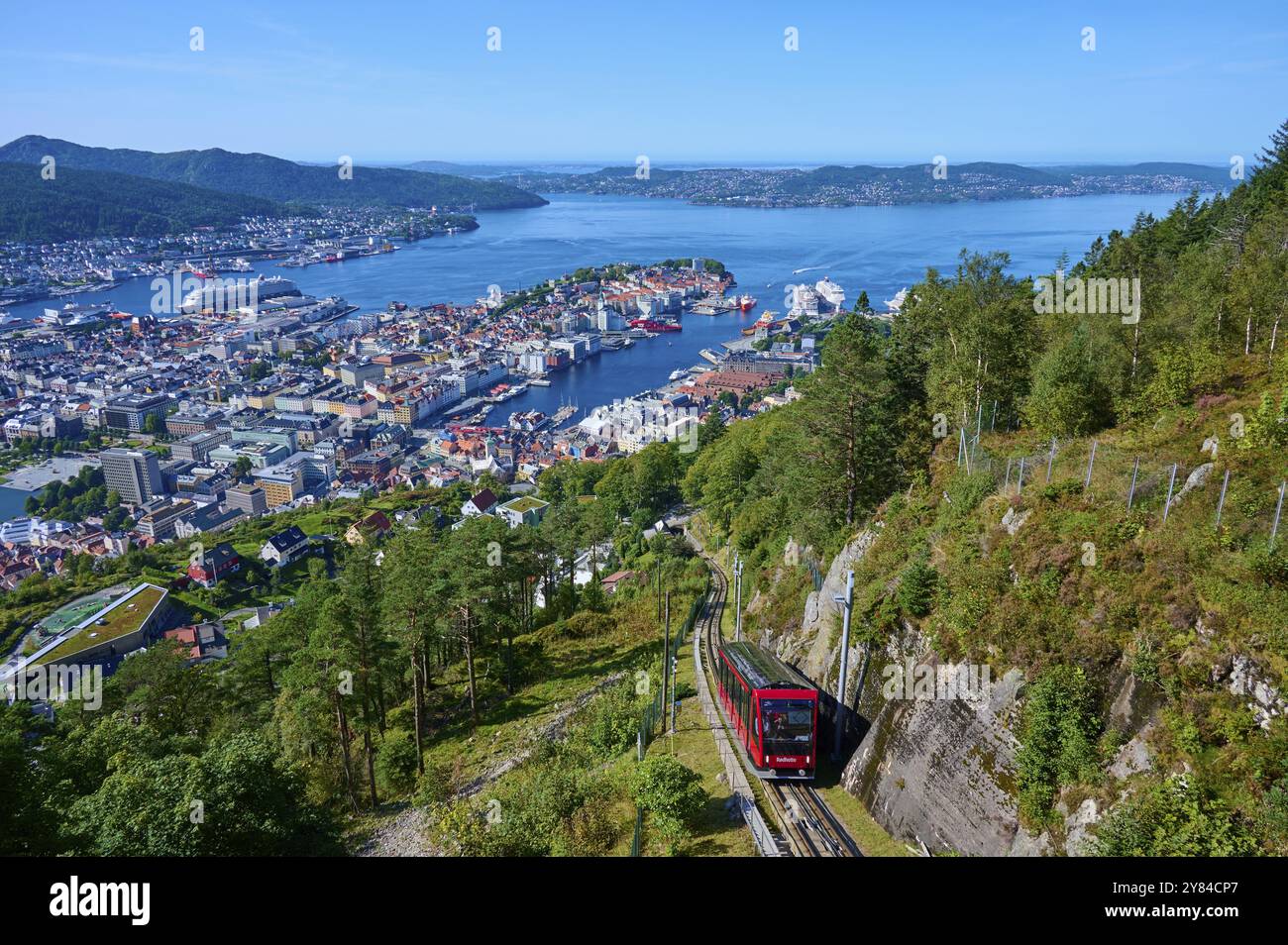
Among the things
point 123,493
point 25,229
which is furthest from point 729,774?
point 25,229

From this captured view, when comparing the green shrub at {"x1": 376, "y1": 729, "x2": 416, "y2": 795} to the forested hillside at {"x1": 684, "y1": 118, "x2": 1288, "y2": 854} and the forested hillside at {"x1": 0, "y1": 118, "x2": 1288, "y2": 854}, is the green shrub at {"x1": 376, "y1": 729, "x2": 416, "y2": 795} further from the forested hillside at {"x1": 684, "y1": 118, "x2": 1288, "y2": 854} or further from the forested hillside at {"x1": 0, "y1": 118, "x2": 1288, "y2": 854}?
the forested hillside at {"x1": 684, "y1": 118, "x2": 1288, "y2": 854}

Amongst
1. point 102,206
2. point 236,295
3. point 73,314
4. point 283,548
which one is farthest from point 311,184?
point 283,548

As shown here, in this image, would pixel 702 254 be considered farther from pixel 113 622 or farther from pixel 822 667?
pixel 822 667

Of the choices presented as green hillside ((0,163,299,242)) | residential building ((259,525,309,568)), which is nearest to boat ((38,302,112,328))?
green hillside ((0,163,299,242))

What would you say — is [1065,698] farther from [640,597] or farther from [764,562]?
[640,597]

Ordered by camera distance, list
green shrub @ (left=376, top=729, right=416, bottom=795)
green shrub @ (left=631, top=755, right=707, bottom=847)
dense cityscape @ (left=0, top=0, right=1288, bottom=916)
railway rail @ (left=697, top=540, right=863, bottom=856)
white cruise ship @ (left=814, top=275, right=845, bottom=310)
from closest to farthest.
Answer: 1. dense cityscape @ (left=0, top=0, right=1288, bottom=916)
2. railway rail @ (left=697, top=540, right=863, bottom=856)
3. green shrub @ (left=631, top=755, right=707, bottom=847)
4. green shrub @ (left=376, top=729, right=416, bottom=795)
5. white cruise ship @ (left=814, top=275, right=845, bottom=310)

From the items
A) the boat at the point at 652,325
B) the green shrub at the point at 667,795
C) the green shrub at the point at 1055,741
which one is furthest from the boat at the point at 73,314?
the green shrub at the point at 1055,741
